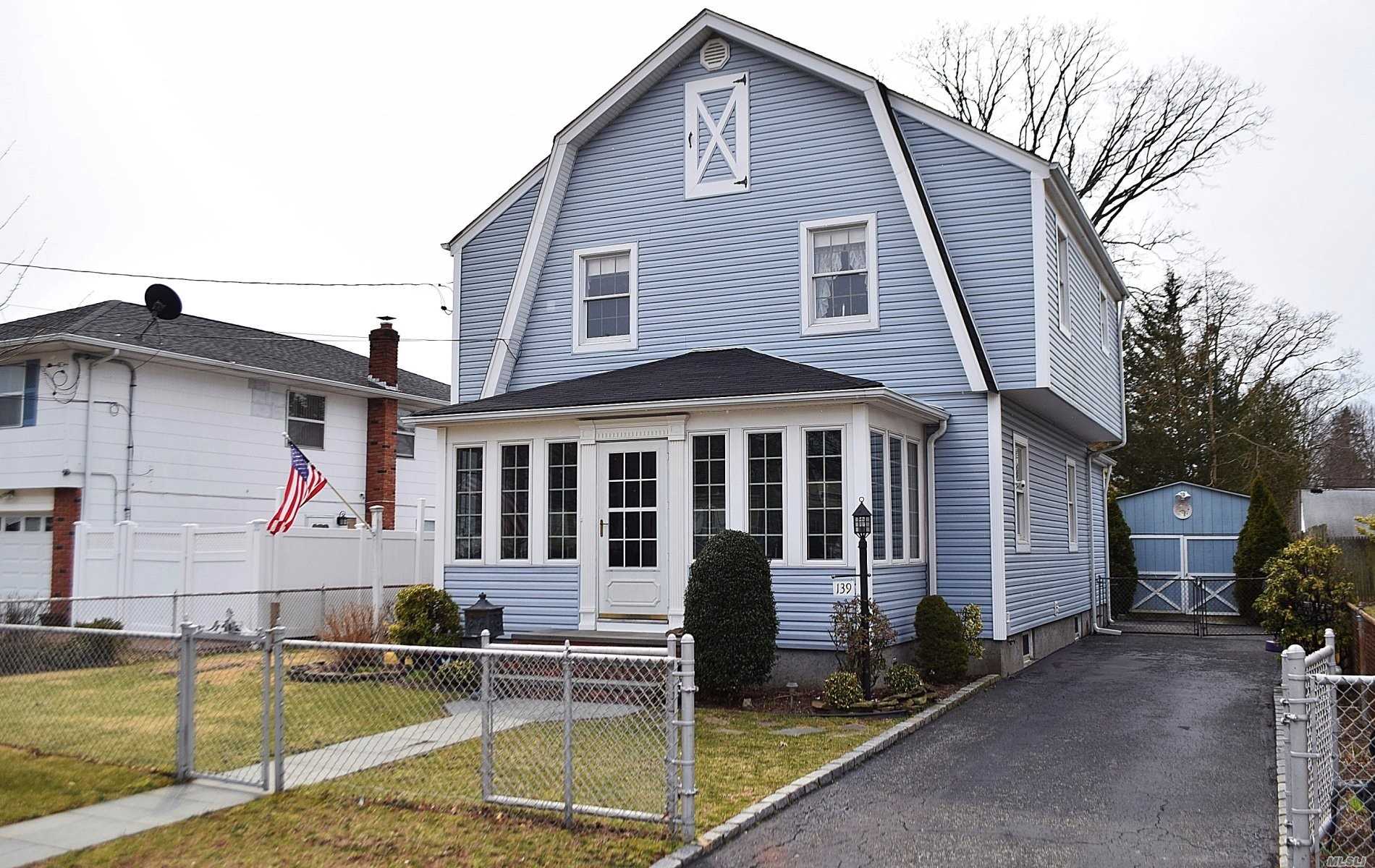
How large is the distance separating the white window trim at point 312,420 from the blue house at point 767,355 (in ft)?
22.7

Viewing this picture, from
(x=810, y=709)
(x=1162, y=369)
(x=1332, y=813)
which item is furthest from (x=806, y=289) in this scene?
(x=1162, y=369)

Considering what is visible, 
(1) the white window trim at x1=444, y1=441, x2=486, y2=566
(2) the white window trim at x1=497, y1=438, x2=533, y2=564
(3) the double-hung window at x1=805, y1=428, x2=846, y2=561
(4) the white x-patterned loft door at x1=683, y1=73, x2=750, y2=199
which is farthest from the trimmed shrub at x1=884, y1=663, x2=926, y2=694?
(4) the white x-patterned loft door at x1=683, y1=73, x2=750, y2=199

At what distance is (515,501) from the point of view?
14656mm

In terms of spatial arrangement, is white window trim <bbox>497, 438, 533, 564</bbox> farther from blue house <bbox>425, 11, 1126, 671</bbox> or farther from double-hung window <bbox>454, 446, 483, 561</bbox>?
double-hung window <bbox>454, 446, 483, 561</bbox>

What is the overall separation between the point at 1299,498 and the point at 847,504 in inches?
998

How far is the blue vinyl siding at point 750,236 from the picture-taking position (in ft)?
48.4

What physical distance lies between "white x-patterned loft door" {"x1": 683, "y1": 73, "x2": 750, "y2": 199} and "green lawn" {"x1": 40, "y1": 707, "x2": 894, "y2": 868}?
9.34 m

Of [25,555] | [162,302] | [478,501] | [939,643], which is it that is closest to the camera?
[939,643]

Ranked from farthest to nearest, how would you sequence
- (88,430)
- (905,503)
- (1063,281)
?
(88,430), (1063,281), (905,503)

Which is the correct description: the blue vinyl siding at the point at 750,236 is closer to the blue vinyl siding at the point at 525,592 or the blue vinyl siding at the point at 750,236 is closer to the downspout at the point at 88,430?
the blue vinyl siding at the point at 525,592

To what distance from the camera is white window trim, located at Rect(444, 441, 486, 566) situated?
14.7m

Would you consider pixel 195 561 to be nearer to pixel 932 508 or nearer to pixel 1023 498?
pixel 932 508

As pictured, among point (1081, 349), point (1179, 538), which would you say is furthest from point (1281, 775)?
point (1179, 538)

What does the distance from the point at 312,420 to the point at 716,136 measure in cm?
1169
